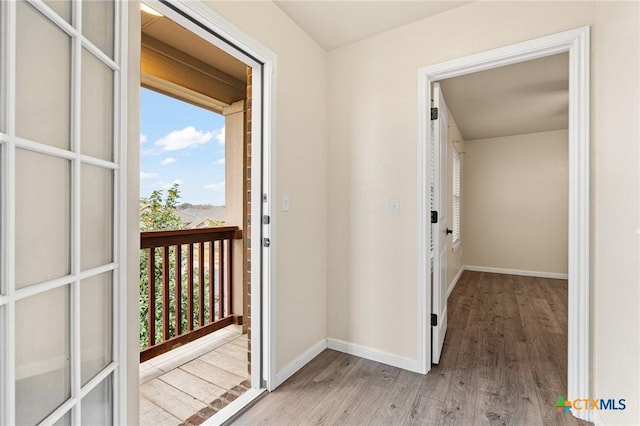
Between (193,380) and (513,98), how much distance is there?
4.29 meters

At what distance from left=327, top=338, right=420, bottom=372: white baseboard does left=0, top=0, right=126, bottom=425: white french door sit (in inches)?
67.3

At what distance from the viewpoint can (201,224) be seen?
120 inches

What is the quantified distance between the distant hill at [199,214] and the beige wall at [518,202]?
4.62m

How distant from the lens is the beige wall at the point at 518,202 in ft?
16.7

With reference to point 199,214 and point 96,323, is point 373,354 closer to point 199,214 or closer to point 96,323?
point 96,323

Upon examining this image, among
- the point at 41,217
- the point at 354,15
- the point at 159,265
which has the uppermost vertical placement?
the point at 354,15

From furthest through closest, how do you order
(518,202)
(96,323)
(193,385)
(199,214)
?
(518,202) < (199,214) < (193,385) < (96,323)

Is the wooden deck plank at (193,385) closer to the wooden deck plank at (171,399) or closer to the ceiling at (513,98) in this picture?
the wooden deck plank at (171,399)

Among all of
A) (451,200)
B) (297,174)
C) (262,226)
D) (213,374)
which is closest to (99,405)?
(262,226)

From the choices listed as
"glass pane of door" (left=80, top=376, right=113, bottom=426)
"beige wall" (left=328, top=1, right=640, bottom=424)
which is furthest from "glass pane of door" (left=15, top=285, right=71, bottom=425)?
"beige wall" (left=328, top=1, right=640, bottom=424)

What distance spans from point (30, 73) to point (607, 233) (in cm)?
231

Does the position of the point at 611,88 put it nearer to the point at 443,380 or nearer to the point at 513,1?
the point at 513,1

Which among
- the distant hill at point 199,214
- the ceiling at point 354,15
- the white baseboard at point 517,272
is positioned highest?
the ceiling at point 354,15

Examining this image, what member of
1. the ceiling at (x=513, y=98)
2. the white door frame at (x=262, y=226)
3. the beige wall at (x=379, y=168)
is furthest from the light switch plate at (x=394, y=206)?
the ceiling at (x=513, y=98)
